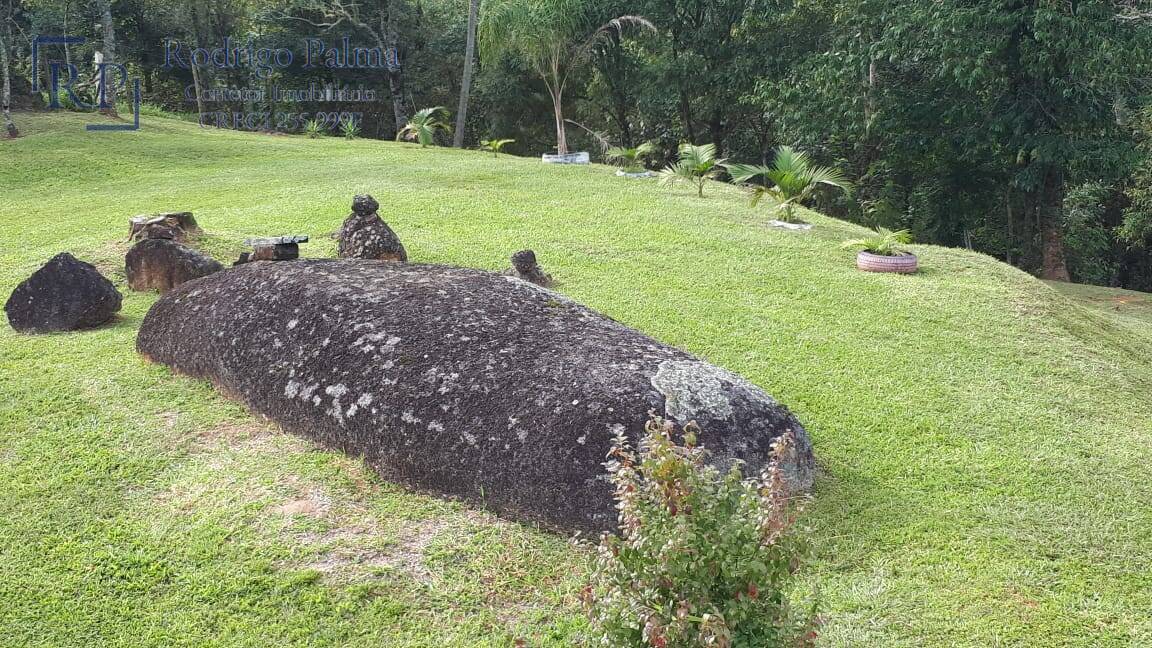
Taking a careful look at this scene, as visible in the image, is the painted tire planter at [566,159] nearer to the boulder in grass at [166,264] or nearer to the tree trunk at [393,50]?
the tree trunk at [393,50]

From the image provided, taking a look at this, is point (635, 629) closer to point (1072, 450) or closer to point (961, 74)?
point (1072, 450)

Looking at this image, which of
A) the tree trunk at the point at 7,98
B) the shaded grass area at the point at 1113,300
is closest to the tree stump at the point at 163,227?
the tree trunk at the point at 7,98

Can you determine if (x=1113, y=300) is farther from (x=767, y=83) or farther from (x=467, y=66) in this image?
(x=467, y=66)

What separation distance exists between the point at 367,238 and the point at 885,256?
20.7ft

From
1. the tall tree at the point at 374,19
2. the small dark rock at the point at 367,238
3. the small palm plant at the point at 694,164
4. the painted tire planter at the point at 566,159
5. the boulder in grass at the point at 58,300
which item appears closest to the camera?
the boulder in grass at the point at 58,300

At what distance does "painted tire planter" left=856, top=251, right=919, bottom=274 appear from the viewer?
429 inches

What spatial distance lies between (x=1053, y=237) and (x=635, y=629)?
1845 cm

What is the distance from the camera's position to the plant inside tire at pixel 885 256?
10914 millimetres

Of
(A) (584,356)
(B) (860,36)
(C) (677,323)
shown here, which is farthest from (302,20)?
(A) (584,356)

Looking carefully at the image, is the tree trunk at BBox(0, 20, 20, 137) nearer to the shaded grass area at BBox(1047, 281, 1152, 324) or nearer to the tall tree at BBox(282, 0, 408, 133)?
the tall tree at BBox(282, 0, 408, 133)

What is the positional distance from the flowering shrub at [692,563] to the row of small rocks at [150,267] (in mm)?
5898

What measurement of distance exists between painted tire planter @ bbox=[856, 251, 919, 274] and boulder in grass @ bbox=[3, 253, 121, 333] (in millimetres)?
8406

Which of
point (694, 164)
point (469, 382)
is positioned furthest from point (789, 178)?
point (469, 382)

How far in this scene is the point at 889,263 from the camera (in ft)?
35.9
